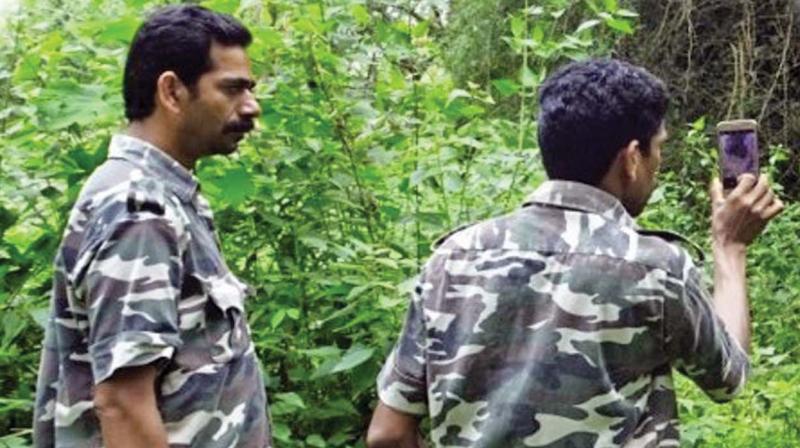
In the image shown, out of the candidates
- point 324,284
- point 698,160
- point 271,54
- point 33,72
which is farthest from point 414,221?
point 698,160

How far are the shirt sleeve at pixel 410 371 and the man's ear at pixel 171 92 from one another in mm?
526

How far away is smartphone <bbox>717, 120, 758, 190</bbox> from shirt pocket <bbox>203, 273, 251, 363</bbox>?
0.91m

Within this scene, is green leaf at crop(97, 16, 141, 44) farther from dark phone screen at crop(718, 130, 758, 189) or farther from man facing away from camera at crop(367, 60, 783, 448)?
dark phone screen at crop(718, 130, 758, 189)

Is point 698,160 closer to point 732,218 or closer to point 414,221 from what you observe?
point 414,221

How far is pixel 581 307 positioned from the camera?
205cm

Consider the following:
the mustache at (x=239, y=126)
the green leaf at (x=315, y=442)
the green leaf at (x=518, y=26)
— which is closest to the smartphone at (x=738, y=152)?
the mustache at (x=239, y=126)

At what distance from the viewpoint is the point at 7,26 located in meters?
4.71

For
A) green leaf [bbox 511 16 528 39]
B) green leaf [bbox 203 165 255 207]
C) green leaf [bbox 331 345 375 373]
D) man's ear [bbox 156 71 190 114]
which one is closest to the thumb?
man's ear [bbox 156 71 190 114]

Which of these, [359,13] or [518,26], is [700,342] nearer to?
[359,13]

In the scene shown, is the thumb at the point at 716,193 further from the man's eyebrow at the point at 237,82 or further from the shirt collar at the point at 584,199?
the man's eyebrow at the point at 237,82

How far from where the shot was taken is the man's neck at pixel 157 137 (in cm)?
223

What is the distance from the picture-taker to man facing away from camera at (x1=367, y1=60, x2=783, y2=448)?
6.73 feet

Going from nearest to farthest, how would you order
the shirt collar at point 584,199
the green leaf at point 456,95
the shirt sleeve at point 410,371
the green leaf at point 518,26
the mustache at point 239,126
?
the shirt collar at point 584,199
the shirt sleeve at point 410,371
the mustache at point 239,126
the green leaf at point 456,95
the green leaf at point 518,26

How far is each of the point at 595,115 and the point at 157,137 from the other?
0.76m
